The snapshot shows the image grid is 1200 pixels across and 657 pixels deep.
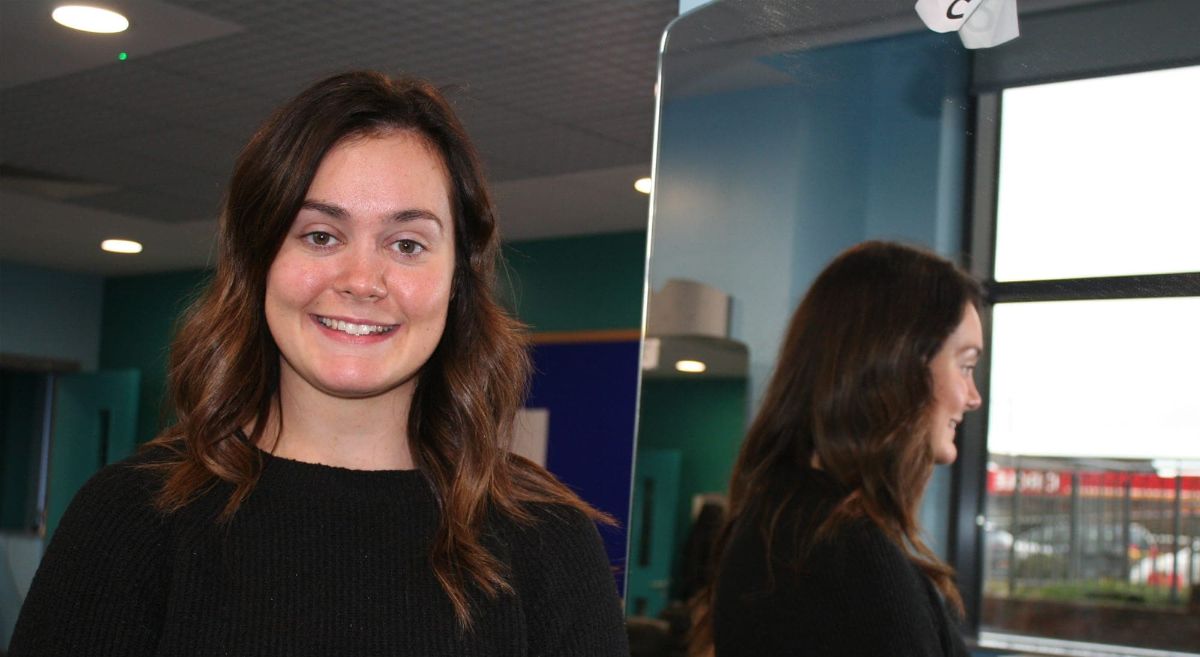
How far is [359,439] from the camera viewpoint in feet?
3.84

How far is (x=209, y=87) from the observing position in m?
2.11

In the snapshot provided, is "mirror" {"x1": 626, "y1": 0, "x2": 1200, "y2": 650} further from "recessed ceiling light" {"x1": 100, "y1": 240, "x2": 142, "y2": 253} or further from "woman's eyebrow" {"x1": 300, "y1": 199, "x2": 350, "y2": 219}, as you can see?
"recessed ceiling light" {"x1": 100, "y1": 240, "x2": 142, "y2": 253}

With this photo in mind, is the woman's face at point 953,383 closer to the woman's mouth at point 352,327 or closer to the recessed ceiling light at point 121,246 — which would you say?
the woman's mouth at point 352,327

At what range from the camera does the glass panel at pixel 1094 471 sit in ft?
3.27

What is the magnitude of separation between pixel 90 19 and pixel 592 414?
2.73 metres

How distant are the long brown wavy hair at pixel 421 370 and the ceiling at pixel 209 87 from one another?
0.78 meters

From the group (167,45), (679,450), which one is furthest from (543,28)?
(679,450)

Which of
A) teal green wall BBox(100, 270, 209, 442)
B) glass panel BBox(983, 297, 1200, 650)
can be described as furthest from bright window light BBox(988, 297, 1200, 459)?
teal green wall BBox(100, 270, 209, 442)

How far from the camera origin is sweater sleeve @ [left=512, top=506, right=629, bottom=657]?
1.15 metres

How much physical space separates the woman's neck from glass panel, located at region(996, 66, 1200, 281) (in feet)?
1.80

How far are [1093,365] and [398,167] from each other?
59 cm

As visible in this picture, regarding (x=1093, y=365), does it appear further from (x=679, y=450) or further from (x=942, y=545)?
(x=679, y=450)

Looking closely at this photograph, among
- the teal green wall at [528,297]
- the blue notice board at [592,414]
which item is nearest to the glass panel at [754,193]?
the teal green wall at [528,297]

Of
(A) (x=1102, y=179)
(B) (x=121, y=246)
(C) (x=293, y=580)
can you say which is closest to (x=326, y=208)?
(C) (x=293, y=580)
